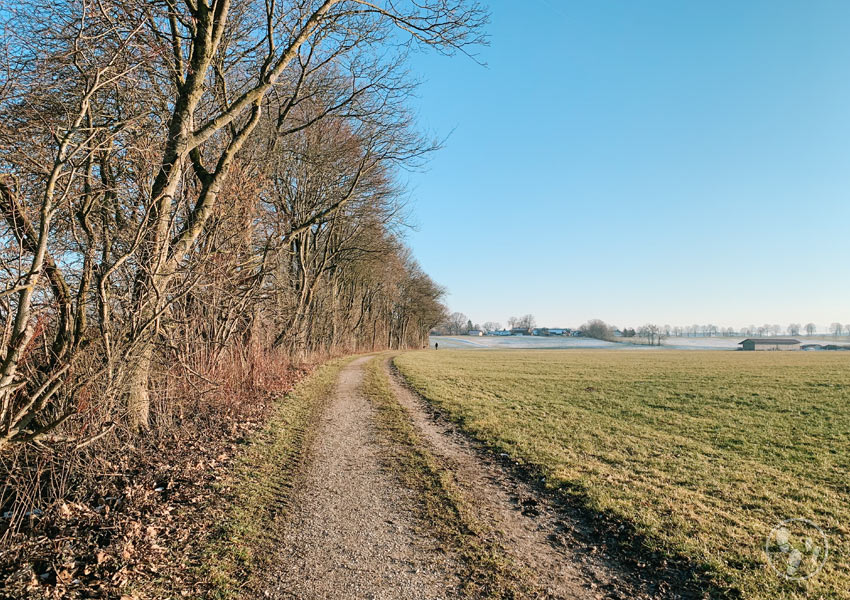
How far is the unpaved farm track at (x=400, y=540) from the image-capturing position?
3.95m

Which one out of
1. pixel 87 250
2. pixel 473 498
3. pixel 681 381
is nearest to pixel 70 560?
pixel 87 250

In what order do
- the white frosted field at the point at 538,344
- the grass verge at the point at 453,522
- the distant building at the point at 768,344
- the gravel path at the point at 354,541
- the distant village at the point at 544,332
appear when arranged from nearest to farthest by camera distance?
the gravel path at the point at 354,541
the grass verge at the point at 453,522
the white frosted field at the point at 538,344
the distant building at the point at 768,344
the distant village at the point at 544,332

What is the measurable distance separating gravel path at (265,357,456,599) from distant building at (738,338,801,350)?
136259 mm

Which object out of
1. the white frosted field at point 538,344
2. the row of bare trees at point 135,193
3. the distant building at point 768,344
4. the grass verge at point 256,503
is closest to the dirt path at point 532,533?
the grass verge at point 256,503

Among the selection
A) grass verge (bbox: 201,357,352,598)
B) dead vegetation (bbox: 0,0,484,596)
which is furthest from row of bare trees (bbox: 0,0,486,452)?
grass verge (bbox: 201,357,352,598)

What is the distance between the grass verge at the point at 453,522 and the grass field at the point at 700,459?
1.64 m

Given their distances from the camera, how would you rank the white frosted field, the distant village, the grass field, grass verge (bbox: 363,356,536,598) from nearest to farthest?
grass verge (bbox: 363,356,536,598), the grass field, the white frosted field, the distant village

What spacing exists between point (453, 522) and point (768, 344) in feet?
471

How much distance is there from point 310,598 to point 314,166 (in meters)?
18.5

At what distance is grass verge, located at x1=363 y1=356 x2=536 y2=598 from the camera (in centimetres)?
398

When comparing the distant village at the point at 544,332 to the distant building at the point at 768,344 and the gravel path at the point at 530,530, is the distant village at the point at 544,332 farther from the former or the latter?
the gravel path at the point at 530,530

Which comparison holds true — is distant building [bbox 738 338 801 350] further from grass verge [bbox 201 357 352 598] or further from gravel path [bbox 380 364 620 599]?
grass verge [bbox 201 357 352 598]

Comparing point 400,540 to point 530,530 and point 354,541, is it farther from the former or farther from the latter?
point 530,530

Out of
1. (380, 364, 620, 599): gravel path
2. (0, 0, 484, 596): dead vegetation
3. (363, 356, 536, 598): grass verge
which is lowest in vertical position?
(380, 364, 620, 599): gravel path
